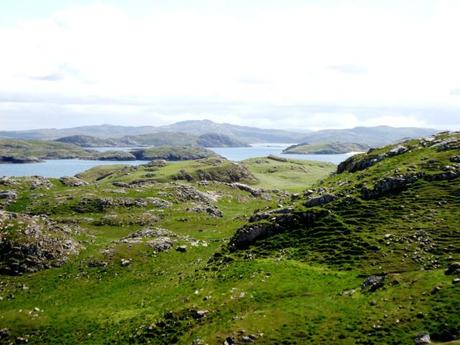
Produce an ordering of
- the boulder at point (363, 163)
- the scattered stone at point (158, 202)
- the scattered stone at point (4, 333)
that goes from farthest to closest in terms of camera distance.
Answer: the scattered stone at point (158, 202) < the boulder at point (363, 163) < the scattered stone at point (4, 333)

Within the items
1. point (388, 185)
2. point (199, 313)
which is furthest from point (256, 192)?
point (199, 313)

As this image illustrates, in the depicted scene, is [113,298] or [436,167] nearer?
[113,298]

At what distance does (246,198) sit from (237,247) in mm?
74947

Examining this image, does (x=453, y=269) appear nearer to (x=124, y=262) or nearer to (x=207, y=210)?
(x=124, y=262)

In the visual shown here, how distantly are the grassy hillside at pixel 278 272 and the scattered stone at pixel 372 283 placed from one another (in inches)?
6.8

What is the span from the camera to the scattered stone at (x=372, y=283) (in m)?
45.1

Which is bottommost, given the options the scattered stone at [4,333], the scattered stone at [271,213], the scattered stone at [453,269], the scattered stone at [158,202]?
the scattered stone at [4,333]

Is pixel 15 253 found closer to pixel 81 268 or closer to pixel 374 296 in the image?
pixel 81 268

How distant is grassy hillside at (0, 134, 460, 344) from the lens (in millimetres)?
41469

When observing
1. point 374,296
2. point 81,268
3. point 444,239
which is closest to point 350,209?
point 444,239

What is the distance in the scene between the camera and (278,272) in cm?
5322

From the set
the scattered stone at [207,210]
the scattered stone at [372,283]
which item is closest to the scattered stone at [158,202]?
the scattered stone at [207,210]

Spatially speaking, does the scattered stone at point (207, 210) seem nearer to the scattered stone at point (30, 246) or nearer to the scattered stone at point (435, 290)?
the scattered stone at point (30, 246)

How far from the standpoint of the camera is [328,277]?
50562mm
